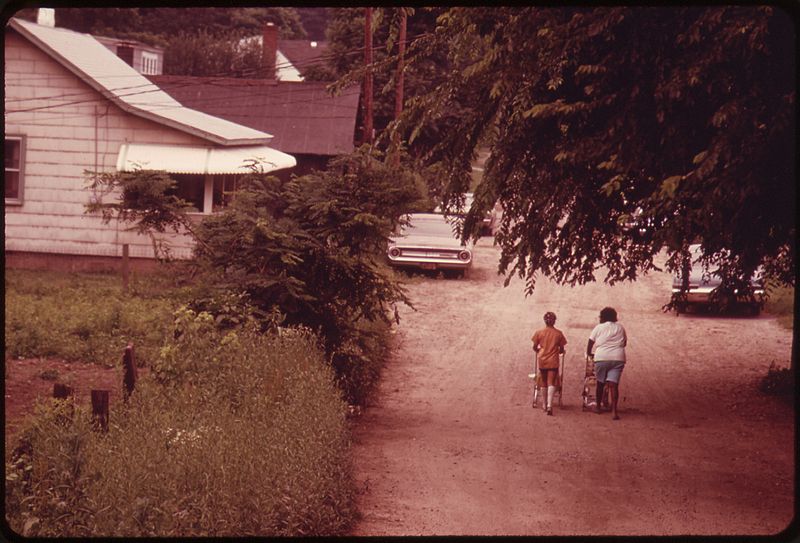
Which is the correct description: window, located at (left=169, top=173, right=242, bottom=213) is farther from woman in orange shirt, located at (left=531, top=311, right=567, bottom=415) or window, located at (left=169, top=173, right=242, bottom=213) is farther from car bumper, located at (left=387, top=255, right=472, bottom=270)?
woman in orange shirt, located at (left=531, top=311, right=567, bottom=415)

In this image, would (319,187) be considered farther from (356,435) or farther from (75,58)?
(75,58)

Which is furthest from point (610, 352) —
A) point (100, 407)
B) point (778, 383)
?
point (100, 407)

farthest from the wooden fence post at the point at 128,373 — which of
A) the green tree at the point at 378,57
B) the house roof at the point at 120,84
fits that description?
the green tree at the point at 378,57

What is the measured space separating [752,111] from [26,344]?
462 inches

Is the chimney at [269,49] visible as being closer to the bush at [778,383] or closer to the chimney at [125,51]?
the chimney at [125,51]

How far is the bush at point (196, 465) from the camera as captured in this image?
24.1ft

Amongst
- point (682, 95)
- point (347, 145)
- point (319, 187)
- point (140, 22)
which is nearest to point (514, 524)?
point (682, 95)

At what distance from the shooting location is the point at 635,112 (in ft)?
32.1

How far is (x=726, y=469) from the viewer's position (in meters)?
12.4

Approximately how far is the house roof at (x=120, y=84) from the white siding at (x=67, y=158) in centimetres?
42

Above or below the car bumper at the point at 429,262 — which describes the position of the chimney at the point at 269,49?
above

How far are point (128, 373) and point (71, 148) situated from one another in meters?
16.9

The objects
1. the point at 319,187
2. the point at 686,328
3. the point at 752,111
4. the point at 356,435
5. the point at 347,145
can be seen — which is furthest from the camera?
the point at 347,145

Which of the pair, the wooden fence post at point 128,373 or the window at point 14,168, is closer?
the wooden fence post at point 128,373
